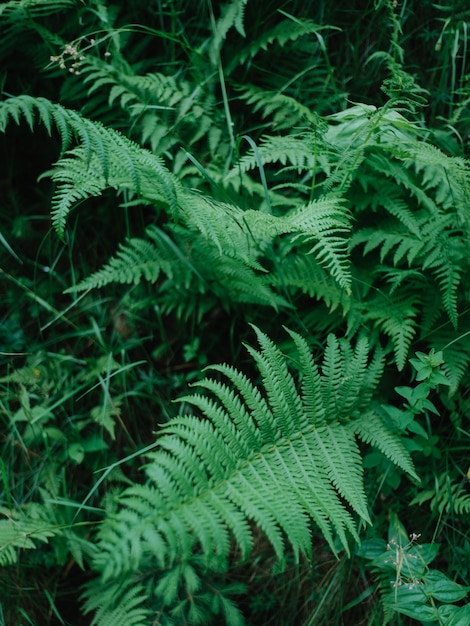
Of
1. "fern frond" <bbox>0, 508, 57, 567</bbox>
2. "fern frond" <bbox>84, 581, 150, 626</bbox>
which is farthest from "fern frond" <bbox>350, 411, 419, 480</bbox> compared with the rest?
"fern frond" <bbox>0, 508, 57, 567</bbox>

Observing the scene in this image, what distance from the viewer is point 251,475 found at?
5.28 ft

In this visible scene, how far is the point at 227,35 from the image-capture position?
2566mm

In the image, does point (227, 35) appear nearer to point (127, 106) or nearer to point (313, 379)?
point (127, 106)

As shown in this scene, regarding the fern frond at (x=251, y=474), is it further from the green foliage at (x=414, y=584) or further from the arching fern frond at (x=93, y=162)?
the arching fern frond at (x=93, y=162)

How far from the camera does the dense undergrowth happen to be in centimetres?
169

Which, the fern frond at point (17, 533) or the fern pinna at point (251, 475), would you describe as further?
the fern frond at point (17, 533)

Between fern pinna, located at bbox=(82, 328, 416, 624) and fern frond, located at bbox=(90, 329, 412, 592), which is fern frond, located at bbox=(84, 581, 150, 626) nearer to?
fern pinna, located at bbox=(82, 328, 416, 624)

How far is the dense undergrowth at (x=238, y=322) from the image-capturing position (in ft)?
5.55

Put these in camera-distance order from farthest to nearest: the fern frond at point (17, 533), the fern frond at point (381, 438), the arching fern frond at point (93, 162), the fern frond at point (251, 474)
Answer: the fern frond at point (17, 533)
the fern frond at point (381, 438)
the arching fern frond at point (93, 162)
the fern frond at point (251, 474)

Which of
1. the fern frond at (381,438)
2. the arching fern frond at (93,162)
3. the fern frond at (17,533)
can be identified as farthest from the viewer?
the fern frond at (17,533)

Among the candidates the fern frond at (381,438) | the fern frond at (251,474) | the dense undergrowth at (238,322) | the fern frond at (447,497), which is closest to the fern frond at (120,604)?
the dense undergrowth at (238,322)

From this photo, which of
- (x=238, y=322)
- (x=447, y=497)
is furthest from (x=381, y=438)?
(x=238, y=322)

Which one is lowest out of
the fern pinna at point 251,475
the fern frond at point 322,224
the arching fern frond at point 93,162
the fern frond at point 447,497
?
the fern frond at point 447,497

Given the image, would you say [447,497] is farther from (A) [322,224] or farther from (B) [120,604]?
(B) [120,604]
